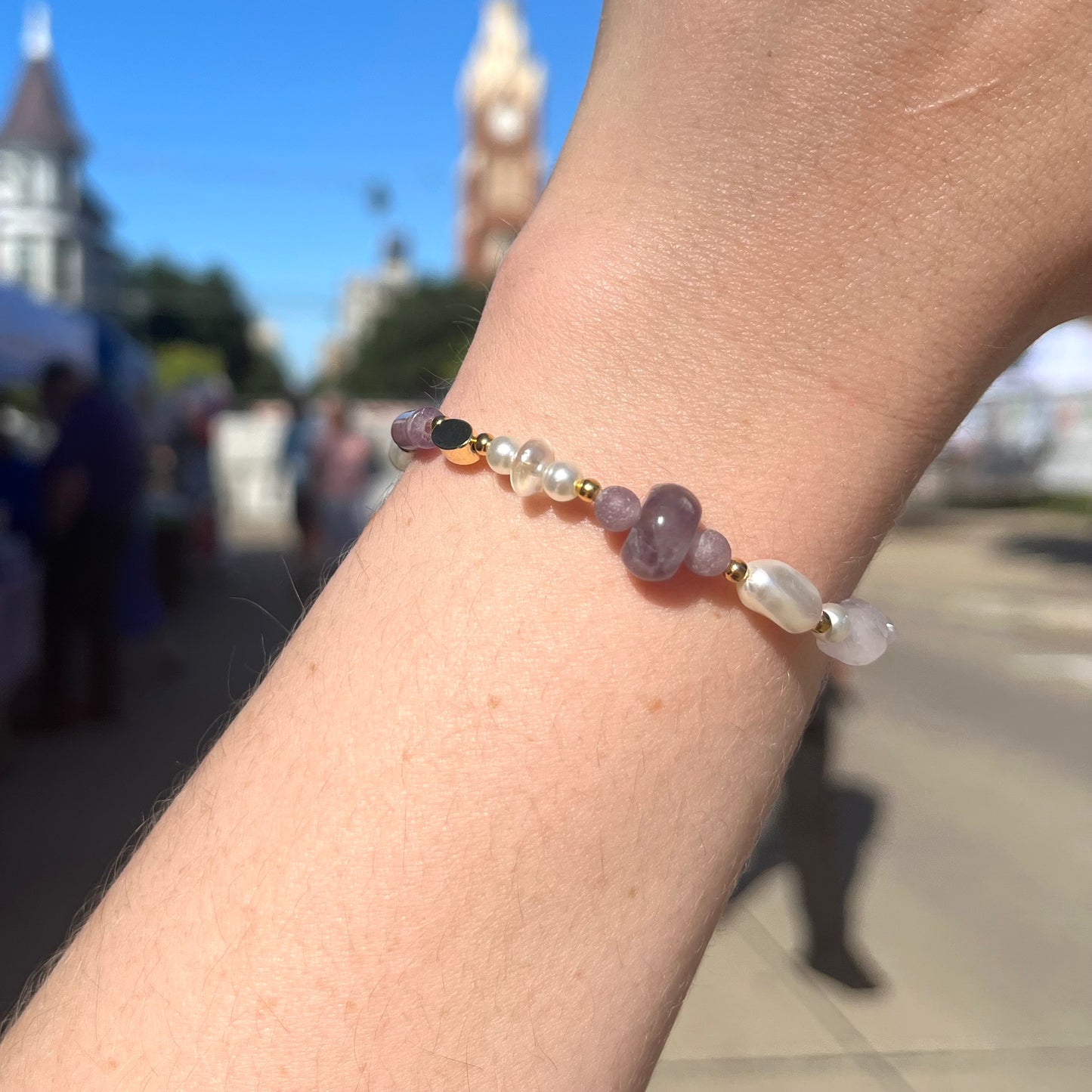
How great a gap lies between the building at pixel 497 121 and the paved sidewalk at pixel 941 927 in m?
53.5

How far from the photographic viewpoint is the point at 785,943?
311cm

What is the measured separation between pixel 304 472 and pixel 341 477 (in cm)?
135

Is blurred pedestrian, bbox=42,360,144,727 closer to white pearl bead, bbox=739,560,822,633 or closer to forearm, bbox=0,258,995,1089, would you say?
forearm, bbox=0,258,995,1089

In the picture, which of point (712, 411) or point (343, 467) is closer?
point (712, 411)

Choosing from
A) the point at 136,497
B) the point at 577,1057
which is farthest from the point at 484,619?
the point at 136,497

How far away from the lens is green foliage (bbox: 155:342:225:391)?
42.4 meters

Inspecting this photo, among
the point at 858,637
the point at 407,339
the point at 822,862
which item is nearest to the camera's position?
the point at 858,637

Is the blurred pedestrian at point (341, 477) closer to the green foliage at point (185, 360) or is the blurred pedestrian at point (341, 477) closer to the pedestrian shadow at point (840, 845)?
the pedestrian shadow at point (840, 845)

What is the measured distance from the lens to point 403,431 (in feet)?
2.36

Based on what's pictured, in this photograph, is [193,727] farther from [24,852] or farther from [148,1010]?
[148,1010]

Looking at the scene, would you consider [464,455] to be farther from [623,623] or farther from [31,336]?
[31,336]

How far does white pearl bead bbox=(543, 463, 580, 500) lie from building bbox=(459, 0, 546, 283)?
57308 mm

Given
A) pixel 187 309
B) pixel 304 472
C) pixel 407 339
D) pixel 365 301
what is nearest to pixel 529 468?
pixel 304 472

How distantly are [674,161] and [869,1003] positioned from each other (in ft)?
9.31
